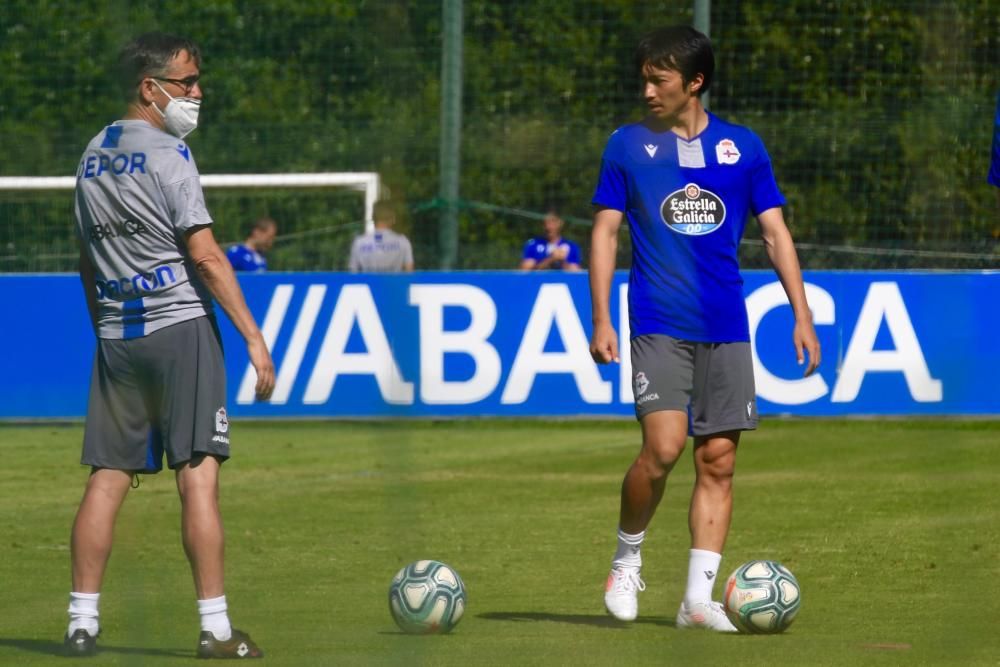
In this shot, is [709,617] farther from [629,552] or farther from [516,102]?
[516,102]

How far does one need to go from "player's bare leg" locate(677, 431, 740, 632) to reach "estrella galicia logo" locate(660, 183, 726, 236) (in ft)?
2.23

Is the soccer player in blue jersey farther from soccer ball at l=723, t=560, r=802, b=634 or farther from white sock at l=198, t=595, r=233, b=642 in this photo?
white sock at l=198, t=595, r=233, b=642

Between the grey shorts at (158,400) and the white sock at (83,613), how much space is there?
15.5 inches

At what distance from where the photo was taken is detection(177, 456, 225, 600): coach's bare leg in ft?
17.4

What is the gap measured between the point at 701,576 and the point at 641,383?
2.13ft

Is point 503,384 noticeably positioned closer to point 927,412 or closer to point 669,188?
point 927,412

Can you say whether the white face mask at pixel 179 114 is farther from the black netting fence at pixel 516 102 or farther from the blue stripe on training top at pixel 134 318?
the black netting fence at pixel 516 102

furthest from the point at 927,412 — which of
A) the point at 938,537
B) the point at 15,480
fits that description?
the point at 15,480

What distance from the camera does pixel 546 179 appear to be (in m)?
18.6

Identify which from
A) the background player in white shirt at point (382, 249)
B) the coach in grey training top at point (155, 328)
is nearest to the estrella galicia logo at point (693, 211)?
the coach in grey training top at point (155, 328)

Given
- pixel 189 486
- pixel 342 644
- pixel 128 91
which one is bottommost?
pixel 342 644

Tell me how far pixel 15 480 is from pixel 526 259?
6.09 metres

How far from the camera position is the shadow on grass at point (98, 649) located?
5.41m

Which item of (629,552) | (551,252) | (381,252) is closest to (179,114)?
(629,552)
